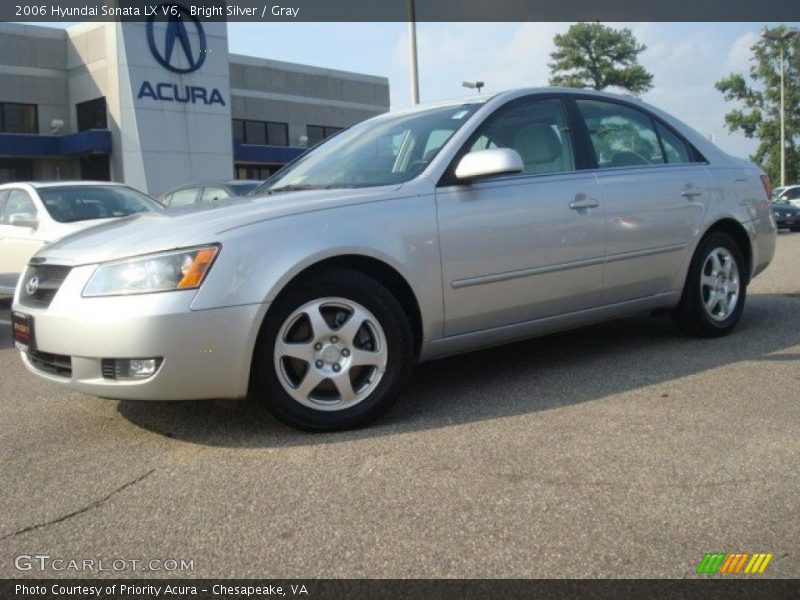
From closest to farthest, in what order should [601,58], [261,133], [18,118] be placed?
[18,118], [261,133], [601,58]

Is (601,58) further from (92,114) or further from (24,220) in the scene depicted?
(24,220)

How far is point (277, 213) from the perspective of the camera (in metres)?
3.49

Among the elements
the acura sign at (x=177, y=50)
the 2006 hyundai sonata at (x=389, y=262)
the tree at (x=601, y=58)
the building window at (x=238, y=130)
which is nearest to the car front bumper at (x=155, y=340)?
the 2006 hyundai sonata at (x=389, y=262)

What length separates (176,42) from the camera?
29312 mm

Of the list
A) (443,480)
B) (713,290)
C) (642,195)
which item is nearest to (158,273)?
(443,480)

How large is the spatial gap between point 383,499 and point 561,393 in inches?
61.9

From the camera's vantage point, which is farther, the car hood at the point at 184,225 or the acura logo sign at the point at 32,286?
the acura logo sign at the point at 32,286

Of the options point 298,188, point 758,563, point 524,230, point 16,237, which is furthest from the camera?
point 16,237

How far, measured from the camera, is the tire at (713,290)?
5.14 meters

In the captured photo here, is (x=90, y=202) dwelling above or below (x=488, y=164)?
above

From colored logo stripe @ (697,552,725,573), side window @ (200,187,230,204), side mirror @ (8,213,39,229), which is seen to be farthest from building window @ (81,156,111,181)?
colored logo stripe @ (697,552,725,573)

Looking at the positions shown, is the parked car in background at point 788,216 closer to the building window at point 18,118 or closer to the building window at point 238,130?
the building window at point 238,130

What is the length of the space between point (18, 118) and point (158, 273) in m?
33.3

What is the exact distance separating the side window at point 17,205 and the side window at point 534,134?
16.2 feet
